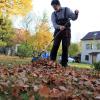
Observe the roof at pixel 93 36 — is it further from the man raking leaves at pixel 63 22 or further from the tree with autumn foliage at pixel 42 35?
the man raking leaves at pixel 63 22

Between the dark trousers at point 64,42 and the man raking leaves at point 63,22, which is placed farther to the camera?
the dark trousers at point 64,42

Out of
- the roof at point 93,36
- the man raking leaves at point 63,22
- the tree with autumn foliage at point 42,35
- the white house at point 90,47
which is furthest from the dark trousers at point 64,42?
the roof at point 93,36

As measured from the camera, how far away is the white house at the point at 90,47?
365 ft

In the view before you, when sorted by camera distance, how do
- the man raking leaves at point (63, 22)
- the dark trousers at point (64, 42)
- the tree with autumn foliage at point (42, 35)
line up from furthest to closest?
the tree with autumn foliage at point (42, 35) → the dark trousers at point (64, 42) → the man raking leaves at point (63, 22)

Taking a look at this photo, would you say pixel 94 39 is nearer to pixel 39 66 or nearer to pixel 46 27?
pixel 46 27

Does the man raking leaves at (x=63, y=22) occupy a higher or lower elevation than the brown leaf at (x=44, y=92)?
higher

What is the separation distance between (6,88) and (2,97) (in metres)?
0.38

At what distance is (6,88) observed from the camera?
443 cm

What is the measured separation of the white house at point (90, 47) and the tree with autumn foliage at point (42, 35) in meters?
31.6

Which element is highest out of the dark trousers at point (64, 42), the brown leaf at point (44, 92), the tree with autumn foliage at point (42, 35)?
the tree with autumn foliage at point (42, 35)

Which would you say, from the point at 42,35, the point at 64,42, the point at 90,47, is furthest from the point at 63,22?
the point at 90,47

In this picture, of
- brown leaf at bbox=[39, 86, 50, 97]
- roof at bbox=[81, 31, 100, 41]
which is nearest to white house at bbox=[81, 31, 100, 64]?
roof at bbox=[81, 31, 100, 41]

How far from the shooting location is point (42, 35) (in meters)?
77.2

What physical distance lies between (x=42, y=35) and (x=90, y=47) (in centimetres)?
4049
